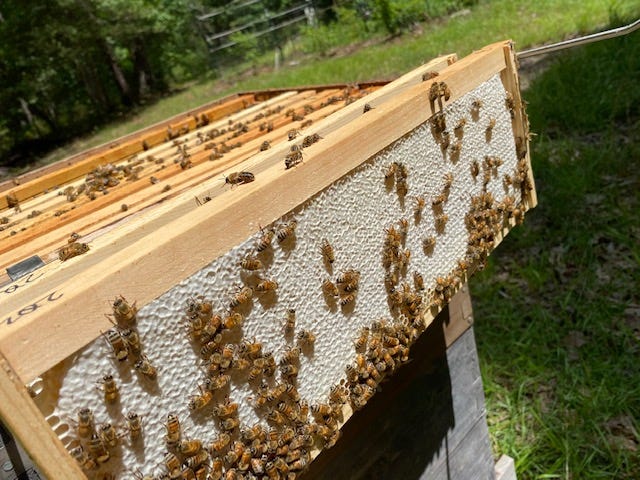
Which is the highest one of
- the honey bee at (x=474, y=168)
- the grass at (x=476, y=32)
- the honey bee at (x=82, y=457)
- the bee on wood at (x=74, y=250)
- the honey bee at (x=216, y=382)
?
the bee on wood at (x=74, y=250)

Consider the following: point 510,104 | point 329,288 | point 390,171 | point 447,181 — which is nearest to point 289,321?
point 329,288

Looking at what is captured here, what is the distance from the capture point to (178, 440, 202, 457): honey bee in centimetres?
129

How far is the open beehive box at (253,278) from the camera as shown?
114 cm

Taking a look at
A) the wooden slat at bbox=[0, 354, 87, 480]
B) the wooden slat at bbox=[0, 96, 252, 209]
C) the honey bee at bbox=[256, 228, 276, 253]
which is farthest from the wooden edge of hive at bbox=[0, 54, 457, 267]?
the wooden slat at bbox=[0, 96, 252, 209]

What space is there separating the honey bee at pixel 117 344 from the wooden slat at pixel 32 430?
19 cm

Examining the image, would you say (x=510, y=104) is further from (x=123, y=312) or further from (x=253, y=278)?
(x=123, y=312)

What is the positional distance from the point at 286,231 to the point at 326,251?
0.67 ft

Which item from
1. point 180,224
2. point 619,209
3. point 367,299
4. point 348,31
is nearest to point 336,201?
point 367,299

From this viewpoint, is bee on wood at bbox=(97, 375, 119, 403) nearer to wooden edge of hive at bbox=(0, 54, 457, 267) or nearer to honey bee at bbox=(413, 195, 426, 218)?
wooden edge of hive at bbox=(0, 54, 457, 267)

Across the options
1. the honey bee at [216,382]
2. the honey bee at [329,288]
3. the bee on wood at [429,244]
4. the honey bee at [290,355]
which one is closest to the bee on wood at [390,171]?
the bee on wood at [429,244]

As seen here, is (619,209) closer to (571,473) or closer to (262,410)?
(571,473)

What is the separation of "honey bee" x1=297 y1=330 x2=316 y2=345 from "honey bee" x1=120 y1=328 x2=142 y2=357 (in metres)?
0.54

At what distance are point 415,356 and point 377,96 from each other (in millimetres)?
1459

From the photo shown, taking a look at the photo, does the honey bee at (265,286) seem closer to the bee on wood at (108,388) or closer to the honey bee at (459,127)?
the bee on wood at (108,388)
